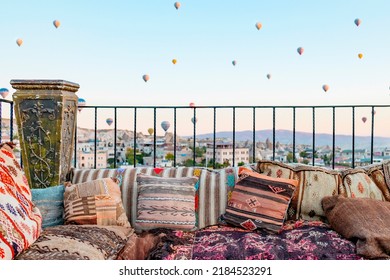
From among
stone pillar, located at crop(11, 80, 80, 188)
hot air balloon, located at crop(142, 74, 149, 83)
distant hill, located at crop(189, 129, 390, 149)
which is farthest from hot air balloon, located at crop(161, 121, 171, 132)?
stone pillar, located at crop(11, 80, 80, 188)

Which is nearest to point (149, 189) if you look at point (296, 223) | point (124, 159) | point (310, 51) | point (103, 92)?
point (296, 223)

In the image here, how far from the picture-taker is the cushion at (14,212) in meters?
1.56

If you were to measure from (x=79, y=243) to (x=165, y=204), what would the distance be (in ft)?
2.01

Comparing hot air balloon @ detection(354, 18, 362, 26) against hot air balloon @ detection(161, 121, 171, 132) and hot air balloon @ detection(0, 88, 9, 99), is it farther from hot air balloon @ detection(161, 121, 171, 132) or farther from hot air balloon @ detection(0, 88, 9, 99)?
hot air balloon @ detection(0, 88, 9, 99)

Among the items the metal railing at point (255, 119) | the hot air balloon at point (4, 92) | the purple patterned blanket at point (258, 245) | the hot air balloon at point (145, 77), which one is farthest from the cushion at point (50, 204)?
the hot air balloon at point (145, 77)

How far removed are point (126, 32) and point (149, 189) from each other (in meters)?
3.94

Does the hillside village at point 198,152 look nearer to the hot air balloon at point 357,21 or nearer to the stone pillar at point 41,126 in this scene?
the stone pillar at point 41,126

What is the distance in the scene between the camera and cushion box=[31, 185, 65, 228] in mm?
2213

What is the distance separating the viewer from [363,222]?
2027 millimetres

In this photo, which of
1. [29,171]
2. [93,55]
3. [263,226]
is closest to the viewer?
[263,226]

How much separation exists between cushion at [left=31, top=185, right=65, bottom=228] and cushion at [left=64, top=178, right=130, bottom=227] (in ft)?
0.15

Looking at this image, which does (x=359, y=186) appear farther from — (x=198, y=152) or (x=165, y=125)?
(x=165, y=125)

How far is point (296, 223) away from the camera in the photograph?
7.61 ft

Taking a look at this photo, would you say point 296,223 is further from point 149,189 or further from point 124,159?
point 124,159
